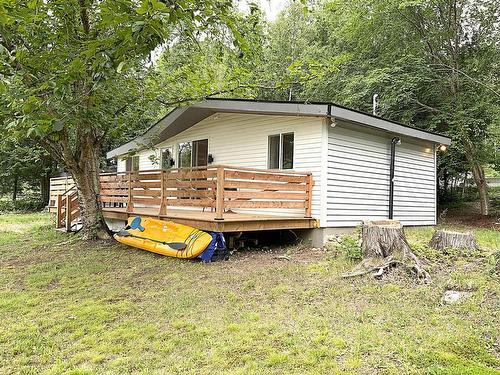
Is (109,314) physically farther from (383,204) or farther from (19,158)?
(19,158)

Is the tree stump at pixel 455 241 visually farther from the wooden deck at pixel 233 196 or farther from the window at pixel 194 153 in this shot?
the window at pixel 194 153

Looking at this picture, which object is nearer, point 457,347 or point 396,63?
point 457,347

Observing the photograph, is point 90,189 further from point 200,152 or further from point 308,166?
point 308,166

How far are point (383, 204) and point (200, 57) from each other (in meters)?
5.32

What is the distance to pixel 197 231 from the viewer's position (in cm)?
668

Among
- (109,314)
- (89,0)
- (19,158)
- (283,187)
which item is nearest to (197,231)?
(283,187)

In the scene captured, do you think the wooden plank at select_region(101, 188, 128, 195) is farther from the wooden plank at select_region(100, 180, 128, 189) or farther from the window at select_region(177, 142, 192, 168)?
the window at select_region(177, 142, 192, 168)

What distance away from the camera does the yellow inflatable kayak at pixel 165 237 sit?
639 cm

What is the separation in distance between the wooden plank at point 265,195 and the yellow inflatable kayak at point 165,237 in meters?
0.82

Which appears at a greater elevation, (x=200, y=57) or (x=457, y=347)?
(x=200, y=57)

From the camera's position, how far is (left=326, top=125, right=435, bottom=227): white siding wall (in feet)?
25.2

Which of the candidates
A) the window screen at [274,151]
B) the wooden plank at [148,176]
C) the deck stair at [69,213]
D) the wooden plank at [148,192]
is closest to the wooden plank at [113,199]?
the wooden plank at [148,192]

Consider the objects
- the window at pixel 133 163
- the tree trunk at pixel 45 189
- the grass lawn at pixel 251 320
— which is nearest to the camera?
the grass lawn at pixel 251 320

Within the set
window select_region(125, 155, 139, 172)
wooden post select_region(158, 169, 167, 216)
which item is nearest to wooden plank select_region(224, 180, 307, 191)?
wooden post select_region(158, 169, 167, 216)
